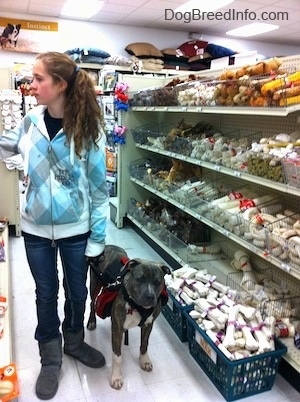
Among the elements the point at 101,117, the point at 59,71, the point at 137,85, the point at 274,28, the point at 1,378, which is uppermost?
the point at 274,28

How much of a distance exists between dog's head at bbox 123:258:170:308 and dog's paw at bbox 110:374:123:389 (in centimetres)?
49

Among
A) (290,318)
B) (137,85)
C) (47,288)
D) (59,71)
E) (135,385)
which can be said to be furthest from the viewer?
(137,85)

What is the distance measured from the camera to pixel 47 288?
6.36 feet

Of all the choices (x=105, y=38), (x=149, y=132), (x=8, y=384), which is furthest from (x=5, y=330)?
(x=105, y=38)

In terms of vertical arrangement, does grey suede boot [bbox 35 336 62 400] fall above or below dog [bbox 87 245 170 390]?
below

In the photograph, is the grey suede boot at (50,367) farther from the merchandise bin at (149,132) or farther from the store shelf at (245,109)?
the merchandise bin at (149,132)

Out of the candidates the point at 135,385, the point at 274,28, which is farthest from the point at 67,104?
the point at 274,28

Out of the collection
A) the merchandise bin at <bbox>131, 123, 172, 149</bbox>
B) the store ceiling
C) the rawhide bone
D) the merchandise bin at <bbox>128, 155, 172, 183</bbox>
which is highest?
the store ceiling

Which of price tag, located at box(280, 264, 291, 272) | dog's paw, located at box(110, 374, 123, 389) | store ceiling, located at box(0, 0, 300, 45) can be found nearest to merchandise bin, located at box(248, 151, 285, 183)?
price tag, located at box(280, 264, 291, 272)

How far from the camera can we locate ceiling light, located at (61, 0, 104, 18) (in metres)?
6.87

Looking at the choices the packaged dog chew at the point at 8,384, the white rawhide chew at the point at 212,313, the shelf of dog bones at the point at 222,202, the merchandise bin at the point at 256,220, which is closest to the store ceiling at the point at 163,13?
the shelf of dog bones at the point at 222,202

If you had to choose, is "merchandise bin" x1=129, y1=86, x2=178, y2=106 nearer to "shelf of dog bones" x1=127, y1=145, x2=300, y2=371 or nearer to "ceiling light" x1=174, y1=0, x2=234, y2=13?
"shelf of dog bones" x1=127, y1=145, x2=300, y2=371

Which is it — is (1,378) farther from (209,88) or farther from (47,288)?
(209,88)

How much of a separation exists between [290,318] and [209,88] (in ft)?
5.45
